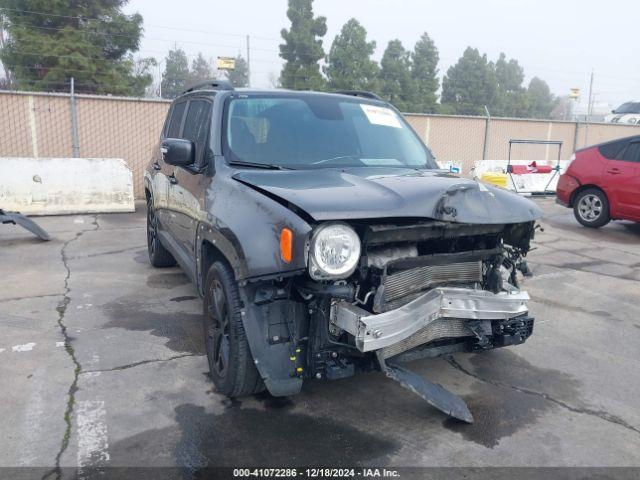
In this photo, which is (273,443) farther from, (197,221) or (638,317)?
(638,317)

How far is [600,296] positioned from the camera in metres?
5.93

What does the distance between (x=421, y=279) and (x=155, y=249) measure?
4.25m

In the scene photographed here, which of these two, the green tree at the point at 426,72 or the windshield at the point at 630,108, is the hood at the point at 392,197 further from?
the green tree at the point at 426,72

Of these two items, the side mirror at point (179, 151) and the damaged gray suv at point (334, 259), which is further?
the side mirror at point (179, 151)

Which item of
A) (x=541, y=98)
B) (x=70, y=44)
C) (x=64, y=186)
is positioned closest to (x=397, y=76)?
(x=70, y=44)

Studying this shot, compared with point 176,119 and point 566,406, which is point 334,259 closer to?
point 566,406

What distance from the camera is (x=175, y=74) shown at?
5819 centimetres

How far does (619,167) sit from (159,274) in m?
7.66

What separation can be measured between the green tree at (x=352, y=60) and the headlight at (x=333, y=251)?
2958cm

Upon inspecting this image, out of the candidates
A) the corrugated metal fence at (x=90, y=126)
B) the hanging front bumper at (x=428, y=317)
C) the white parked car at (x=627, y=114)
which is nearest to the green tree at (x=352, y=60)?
the white parked car at (x=627, y=114)

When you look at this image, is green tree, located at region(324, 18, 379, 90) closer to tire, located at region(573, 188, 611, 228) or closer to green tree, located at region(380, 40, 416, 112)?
green tree, located at region(380, 40, 416, 112)

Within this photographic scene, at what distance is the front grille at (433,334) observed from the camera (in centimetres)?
309

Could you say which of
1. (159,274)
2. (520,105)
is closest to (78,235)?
(159,274)

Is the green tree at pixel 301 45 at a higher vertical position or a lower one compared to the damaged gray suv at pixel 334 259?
higher
